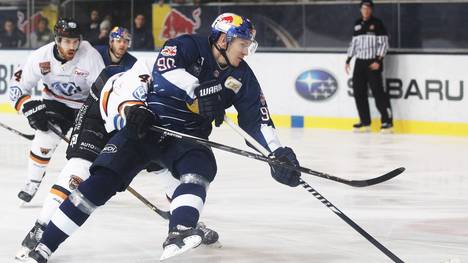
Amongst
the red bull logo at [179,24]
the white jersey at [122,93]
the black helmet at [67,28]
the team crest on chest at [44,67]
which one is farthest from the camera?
the red bull logo at [179,24]

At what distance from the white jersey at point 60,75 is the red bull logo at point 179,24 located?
247 inches

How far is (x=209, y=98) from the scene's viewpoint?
14.9 feet

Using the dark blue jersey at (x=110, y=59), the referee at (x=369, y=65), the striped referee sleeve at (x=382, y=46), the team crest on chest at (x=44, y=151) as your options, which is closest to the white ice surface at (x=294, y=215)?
the team crest on chest at (x=44, y=151)

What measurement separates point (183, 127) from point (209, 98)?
246mm

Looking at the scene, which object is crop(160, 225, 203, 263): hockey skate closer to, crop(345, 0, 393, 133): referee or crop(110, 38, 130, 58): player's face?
crop(110, 38, 130, 58): player's face

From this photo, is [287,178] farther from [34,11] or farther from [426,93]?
[34,11]

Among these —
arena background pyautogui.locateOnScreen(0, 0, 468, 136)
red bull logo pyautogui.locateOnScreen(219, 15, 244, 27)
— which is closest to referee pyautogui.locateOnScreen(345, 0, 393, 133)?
arena background pyautogui.locateOnScreen(0, 0, 468, 136)

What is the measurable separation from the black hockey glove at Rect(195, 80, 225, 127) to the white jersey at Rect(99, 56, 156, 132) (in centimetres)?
27

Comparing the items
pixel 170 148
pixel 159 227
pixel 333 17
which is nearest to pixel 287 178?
pixel 170 148

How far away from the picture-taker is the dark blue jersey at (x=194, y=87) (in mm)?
4578

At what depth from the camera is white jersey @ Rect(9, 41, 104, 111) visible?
6172 mm

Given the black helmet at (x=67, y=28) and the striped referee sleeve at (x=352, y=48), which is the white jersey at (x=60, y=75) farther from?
the striped referee sleeve at (x=352, y=48)

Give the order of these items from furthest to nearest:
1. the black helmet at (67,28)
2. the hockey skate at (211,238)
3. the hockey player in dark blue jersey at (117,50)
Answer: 1. the hockey player in dark blue jersey at (117,50)
2. the black helmet at (67,28)
3. the hockey skate at (211,238)

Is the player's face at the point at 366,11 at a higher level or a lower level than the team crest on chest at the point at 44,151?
higher
